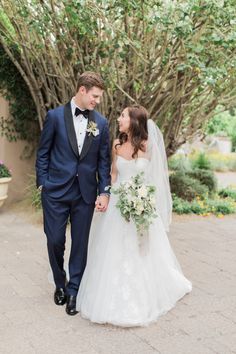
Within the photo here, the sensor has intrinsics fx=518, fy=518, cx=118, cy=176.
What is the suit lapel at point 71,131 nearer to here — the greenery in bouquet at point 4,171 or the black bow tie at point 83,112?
the black bow tie at point 83,112

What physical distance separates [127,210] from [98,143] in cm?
61

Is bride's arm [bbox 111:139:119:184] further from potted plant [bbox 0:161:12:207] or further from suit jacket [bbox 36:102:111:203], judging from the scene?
potted plant [bbox 0:161:12:207]

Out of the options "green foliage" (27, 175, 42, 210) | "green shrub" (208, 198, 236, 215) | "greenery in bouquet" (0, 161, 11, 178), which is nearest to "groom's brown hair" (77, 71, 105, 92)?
"green foliage" (27, 175, 42, 210)

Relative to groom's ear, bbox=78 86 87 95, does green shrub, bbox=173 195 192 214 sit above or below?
below

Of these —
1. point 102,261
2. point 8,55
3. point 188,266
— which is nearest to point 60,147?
point 102,261

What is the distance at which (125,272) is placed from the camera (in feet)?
14.2

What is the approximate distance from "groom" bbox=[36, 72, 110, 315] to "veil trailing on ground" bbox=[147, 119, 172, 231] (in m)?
0.46

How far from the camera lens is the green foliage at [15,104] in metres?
8.97

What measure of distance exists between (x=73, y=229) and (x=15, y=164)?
5179 millimetres

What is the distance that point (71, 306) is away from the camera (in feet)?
14.4

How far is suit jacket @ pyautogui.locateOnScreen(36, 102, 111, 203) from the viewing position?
14.0ft

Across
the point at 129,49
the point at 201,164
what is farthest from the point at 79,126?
the point at 201,164

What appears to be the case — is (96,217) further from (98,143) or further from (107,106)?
(107,106)

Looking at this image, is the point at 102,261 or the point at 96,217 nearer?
the point at 102,261
